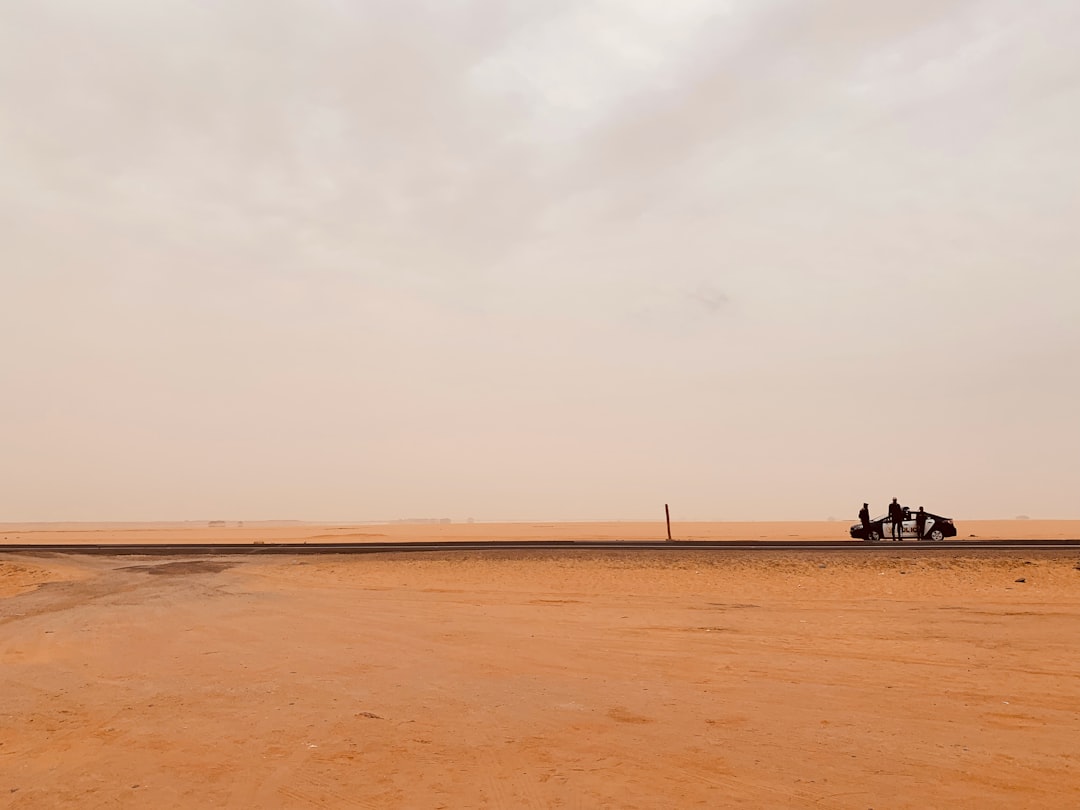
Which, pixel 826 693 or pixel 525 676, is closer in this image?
pixel 826 693

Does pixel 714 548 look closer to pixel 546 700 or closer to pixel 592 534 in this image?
pixel 546 700

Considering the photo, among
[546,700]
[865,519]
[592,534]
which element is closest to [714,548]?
[865,519]

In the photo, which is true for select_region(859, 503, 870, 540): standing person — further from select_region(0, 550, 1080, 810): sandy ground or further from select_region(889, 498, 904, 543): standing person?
select_region(0, 550, 1080, 810): sandy ground

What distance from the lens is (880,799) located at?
249 inches

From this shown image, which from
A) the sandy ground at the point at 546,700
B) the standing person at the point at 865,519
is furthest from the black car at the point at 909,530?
the sandy ground at the point at 546,700

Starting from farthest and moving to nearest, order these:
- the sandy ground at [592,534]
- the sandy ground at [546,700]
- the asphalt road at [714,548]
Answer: the sandy ground at [592,534], the asphalt road at [714,548], the sandy ground at [546,700]

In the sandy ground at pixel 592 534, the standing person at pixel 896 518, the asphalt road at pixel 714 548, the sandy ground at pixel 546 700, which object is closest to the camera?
the sandy ground at pixel 546 700

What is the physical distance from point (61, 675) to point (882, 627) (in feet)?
50.1

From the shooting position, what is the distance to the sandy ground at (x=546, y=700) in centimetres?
677

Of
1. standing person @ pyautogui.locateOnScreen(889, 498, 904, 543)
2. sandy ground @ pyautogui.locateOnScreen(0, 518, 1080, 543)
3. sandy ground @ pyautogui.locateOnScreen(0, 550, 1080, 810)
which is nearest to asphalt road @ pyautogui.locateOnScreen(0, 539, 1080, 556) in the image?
standing person @ pyautogui.locateOnScreen(889, 498, 904, 543)

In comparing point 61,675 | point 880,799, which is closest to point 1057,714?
point 880,799

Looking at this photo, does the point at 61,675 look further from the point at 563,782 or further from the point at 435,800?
the point at 563,782

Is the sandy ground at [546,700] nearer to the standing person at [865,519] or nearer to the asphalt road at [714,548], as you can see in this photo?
the asphalt road at [714,548]

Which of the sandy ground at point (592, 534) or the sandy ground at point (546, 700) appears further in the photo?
the sandy ground at point (592, 534)
